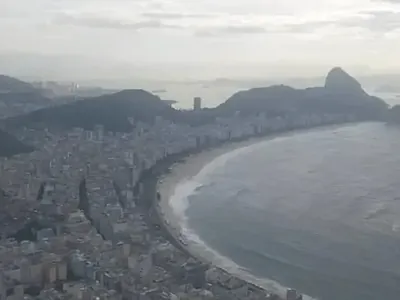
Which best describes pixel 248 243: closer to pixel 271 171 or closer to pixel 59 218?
pixel 59 218

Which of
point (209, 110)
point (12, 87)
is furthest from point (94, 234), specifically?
point (12, 87)

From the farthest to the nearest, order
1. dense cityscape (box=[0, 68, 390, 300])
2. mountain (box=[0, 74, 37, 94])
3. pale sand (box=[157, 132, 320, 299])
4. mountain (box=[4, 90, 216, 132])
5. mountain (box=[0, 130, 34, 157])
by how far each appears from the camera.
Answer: mountain (box=[0, 74, 37, 94]), mountain (box=[4, 90, 216, 132]), mountain (box=[0, 130, 34, 157]), pale sand (box=[157, 132, 320, 299]), dense cityscape (box=[0, 68, 390, 300])

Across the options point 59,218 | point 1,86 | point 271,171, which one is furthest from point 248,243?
point 1,86

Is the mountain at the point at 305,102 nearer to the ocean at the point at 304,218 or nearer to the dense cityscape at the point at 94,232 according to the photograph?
the ocean at the point at 304,218

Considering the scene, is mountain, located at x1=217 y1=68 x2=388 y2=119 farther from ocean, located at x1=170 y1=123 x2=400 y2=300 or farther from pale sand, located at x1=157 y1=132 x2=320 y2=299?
ocean, located at x1=170 y1=123 x2=400 y2=300

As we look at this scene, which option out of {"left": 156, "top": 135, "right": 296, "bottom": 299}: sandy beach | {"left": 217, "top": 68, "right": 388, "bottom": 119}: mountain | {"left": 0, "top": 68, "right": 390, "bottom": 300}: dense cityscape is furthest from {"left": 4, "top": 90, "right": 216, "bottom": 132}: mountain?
{"left": 156, "top": 135, "right": 296, "bottom": 299}: sandy beach

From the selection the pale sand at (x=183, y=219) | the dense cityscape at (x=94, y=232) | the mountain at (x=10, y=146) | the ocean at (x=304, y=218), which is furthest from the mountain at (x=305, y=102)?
the mountain at (x=10, y=146)
